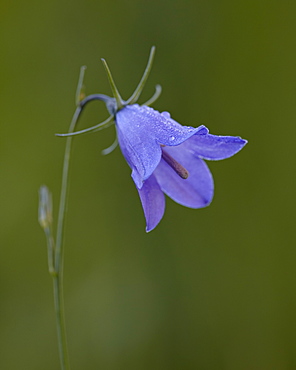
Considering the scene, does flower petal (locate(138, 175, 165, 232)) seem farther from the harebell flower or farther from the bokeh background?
the bokeh background

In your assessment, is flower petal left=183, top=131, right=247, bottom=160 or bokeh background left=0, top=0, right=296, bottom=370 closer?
flower petal left=183, top=131, right=247, bottom=160

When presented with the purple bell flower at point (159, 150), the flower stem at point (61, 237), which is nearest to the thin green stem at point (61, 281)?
the flower stem at point (61, 237)

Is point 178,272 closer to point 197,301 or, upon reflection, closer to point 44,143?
point 197,301

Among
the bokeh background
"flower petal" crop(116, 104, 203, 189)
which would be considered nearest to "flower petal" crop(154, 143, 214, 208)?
"flower petal" crop(116, 104, 203, 189)

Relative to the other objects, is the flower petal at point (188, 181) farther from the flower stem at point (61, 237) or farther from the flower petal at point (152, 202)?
the flower stem at point (61, 237)

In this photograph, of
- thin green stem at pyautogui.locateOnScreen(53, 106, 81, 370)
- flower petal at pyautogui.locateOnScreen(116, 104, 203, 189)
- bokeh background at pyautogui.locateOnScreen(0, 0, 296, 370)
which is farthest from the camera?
bokeh background at pyautogui.locateOnScreen(0, 0, 296, 370)

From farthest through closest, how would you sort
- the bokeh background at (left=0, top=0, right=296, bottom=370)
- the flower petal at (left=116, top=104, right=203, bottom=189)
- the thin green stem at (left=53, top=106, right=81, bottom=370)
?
the bokeh background at (left=0, top=0, right=296, bottom=370), the thin green stem at (left=53, top=106, right=81, bottom=370), the flower petal at (left=116, top=104, right=203, bottom=189)

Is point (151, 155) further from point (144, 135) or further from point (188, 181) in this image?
point (188, 181)
